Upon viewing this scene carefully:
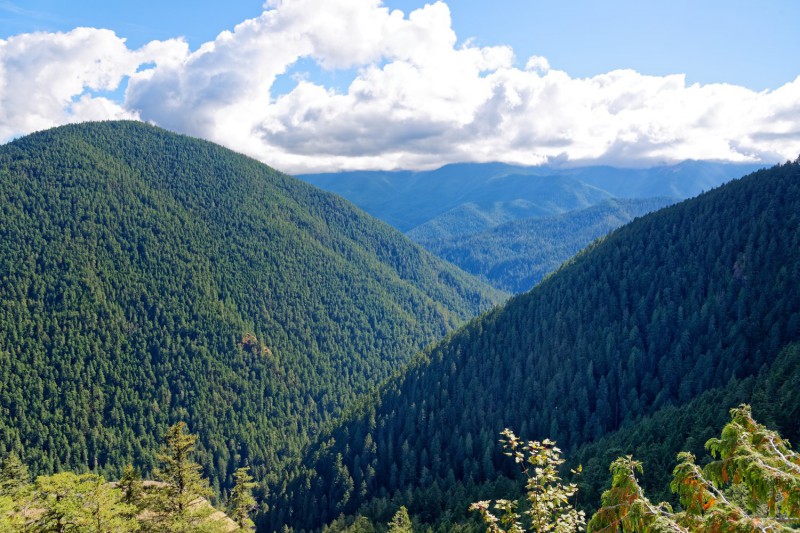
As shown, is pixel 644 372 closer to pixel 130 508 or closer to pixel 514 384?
pixel 514 384

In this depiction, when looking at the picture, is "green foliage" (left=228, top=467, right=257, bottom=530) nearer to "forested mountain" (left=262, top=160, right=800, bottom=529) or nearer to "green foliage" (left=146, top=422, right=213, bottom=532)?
"green foliage" (left=146, top=422, right=213, bottom=532)

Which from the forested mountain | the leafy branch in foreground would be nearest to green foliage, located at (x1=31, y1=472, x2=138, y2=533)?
the leafy branch in foreground

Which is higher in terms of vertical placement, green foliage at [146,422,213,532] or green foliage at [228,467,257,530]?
green foliage at [146,422,213,532]

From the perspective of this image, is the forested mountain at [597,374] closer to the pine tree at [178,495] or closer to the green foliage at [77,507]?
the pine tree at [178,495]

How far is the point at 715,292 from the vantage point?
171 meters

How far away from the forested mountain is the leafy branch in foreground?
12205cm

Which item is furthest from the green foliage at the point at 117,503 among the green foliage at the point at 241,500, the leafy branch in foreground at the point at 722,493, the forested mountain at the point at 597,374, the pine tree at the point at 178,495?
the forested mountain at the point at 597,374

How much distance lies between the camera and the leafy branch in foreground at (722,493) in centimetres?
1105

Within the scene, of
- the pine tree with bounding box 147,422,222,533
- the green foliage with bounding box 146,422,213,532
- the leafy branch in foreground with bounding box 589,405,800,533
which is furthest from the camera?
the green foliage with bounding box 146,422,213,532

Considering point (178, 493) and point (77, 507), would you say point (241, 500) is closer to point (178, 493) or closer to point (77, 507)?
point (178, 493)

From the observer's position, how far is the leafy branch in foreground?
11.0 m

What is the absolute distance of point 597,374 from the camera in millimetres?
172500

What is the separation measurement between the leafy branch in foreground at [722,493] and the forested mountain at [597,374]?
122 metres

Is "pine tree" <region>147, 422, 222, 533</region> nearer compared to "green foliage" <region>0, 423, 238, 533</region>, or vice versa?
"green foliage" <region>0, 423, 238, 533</region>
